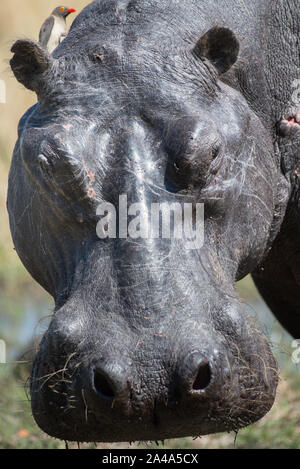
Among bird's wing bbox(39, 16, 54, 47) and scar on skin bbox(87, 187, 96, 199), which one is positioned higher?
scar on skin bbox(87, 187, 96, 199)

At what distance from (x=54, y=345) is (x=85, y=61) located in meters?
1.40

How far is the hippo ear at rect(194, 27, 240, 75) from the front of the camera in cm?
409

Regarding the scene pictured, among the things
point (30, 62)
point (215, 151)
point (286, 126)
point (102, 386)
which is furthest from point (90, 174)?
point (286, 126)

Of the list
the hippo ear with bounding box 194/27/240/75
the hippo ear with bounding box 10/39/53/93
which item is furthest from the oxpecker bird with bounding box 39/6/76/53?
the hippo ear with bounding box 194/27/240/75

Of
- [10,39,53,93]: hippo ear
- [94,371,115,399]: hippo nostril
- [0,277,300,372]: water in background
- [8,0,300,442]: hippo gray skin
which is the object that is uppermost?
[10,39,53,93]: hippo ear

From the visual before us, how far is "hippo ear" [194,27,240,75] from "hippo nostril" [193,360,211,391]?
1547 millimetres

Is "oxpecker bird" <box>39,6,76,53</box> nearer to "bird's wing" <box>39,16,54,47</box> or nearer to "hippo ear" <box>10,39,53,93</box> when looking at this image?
"bird's wing" <box>39,16,54,47</box>

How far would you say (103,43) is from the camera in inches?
164

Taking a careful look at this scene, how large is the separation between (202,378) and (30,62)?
1769 millimetres

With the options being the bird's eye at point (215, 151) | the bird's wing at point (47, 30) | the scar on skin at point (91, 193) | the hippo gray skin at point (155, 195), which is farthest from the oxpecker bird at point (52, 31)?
the scar on skin at point (91, 193)

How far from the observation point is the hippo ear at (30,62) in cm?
409

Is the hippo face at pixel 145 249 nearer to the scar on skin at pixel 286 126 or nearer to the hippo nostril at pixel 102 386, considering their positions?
the hippo nostril at pixel 102 386
